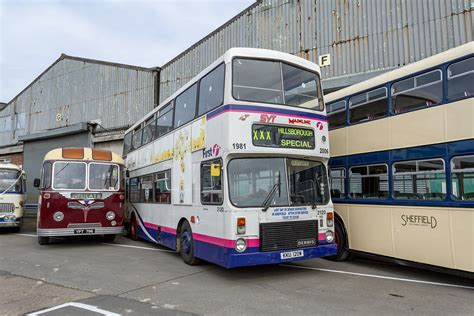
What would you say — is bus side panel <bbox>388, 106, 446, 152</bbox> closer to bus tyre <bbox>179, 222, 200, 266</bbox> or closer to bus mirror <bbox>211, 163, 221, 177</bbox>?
bus mirror <bbox>211, 163, 221, 177</bbox>

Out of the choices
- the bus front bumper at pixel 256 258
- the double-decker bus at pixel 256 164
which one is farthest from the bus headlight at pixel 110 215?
the bus front bumper at pixel 256 258

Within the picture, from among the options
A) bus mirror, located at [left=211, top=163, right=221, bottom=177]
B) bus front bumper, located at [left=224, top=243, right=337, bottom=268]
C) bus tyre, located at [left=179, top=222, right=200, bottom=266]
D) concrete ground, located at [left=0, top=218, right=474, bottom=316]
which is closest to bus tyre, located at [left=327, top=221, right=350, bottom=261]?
concrete ground, located at [left=0, top=218, right=474, bottom=316]

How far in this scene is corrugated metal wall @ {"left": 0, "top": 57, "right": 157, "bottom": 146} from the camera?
21.4m

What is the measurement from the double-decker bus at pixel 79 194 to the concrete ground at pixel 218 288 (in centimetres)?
171

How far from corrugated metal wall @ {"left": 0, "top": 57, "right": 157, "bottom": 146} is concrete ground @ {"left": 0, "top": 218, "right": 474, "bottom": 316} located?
43.6 feet

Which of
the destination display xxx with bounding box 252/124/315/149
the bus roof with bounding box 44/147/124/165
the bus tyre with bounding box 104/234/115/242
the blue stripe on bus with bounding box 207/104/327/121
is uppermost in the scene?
the blue stripe on bus with bounding box 207/104/327/121

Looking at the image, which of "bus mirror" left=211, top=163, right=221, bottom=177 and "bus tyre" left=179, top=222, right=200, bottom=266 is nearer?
"bus mirror" left=211, top=163, right=221, bottom=177

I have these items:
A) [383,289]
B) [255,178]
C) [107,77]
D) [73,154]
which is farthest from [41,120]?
→ [383,289]

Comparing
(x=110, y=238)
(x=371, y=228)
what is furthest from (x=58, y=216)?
(x=371, y=228)

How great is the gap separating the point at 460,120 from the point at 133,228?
10667 millimetres

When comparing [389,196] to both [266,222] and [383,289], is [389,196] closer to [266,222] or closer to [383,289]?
[383,289]

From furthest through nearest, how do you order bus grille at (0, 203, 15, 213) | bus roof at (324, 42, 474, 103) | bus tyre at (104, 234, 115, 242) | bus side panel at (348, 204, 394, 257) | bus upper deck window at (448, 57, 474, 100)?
bus grille at (0, 203, 15, 213), bus tyre at (104, 234, 115, 242), bus side panel at (348, 204, 394, 257), bus roof at (324, 42, 474, 103), bus upper deck window at (448, 57, 474, 100)

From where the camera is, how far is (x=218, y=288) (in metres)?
6.46

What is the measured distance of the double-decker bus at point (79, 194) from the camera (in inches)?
431
